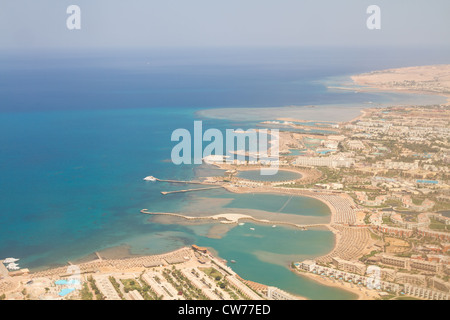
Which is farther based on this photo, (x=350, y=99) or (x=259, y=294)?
(x=350, y=99)

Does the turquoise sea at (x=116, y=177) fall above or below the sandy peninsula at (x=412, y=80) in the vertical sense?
below

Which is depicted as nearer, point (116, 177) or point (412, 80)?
point (116, 177)

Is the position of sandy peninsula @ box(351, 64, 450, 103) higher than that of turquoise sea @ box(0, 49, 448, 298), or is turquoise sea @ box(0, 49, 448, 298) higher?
sandy peninsula @ box(351, 64, 450, 103)

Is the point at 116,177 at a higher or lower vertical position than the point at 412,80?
lower

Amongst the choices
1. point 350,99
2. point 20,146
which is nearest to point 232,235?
point 20,146

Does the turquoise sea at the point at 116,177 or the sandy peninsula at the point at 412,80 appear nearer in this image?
the turquoise sea at the point at 116,177

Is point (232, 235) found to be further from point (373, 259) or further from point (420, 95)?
point (420, 95)

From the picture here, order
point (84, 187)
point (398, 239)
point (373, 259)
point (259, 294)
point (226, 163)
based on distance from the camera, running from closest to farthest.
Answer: point (259, 294)
point (373, 259)
point (398, 239)
point (84, 187)
point (226, 163)

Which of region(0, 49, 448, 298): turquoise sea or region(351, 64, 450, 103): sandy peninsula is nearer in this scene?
region(0, 49, 448, 298): turquoise sea
